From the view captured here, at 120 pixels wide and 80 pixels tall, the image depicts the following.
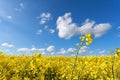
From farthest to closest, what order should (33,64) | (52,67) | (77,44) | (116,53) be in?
(52,67), (33,64), (116,53), (77,44)


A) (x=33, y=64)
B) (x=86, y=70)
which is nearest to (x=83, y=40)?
(x=33, y=64)

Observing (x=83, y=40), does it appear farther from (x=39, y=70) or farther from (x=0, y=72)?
(x=0, y=72)

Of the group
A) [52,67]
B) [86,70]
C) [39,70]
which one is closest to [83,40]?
[39,70]

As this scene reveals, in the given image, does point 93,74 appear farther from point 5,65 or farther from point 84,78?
point 5,65

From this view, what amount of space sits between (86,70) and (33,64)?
220 cm

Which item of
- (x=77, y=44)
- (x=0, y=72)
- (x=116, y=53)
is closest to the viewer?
(x=77, y=44)

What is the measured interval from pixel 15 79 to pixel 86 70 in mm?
2301

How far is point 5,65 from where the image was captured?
7.37 metres

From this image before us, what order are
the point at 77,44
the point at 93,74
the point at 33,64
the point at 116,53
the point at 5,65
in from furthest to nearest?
the point at 5,65 < the point at 93,74 < the point at 33,64 < the point at 116,53 < the point at 77,44

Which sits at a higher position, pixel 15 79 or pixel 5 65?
pixel 5 65

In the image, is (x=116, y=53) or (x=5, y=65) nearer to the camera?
(x=116, y=53)

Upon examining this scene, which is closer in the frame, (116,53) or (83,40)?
(83,40)

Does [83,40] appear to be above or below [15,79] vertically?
above

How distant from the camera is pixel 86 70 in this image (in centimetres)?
744
